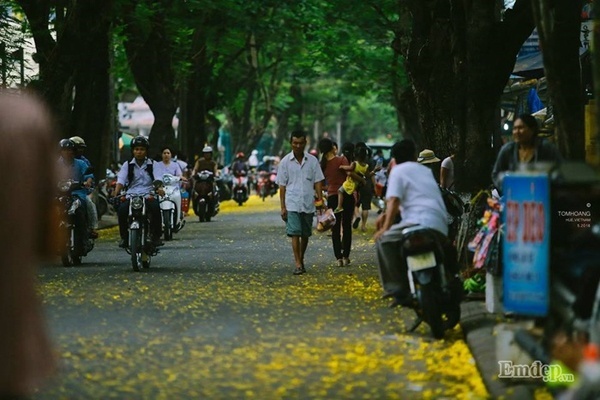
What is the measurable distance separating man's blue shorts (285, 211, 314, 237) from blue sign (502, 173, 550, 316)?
879 cm

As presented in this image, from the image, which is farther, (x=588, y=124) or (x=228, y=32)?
(x=228, y=32)

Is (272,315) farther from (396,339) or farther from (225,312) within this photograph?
(396,339)

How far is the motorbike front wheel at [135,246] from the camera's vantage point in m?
17.5

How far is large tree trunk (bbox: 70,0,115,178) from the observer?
86.2 ft

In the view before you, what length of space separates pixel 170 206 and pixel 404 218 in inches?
496

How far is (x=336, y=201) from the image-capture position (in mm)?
20016

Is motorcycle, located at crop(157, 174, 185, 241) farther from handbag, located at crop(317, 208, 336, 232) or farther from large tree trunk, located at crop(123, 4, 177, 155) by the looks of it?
large tree trunk, located at crop(123, 4, 177, 155)

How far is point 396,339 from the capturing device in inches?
448

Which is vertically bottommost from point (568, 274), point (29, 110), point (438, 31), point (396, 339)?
point (396, 339)

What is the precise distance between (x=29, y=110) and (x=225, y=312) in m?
7.65

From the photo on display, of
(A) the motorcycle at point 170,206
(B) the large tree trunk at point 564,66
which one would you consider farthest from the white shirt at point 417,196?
(A) the motorcycle at point 170,206

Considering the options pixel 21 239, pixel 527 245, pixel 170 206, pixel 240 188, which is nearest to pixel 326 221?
pixel 170 206

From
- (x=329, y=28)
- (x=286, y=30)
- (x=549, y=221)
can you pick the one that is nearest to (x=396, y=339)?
(x=549, y=221)

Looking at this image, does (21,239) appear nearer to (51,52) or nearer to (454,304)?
(454,304)
